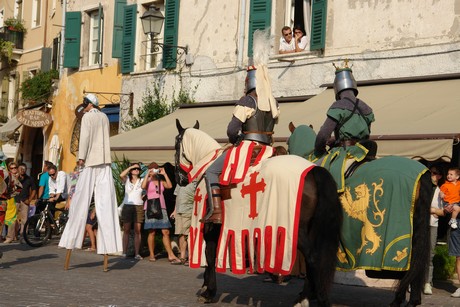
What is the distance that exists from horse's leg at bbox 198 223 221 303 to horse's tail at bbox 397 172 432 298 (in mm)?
2106

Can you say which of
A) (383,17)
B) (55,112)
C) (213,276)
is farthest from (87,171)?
(55,112)

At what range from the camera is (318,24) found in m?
19.8

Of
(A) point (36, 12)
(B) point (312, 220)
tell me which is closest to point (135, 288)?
(B) point (312, 220)

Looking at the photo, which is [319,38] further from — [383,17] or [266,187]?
[266,187]

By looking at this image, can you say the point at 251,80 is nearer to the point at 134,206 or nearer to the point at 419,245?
the point at 419,245

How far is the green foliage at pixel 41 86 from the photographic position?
102 feet

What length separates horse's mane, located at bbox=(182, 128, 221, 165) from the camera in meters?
10.8

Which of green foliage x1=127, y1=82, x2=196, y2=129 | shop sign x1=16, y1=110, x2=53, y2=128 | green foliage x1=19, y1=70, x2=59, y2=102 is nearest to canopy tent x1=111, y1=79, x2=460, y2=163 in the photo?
green foliage x1=127, y1=82, x2=196, y2=129

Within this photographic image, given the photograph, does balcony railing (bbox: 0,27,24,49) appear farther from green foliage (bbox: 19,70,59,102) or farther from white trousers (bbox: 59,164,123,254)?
white trousers (bbox: 59,164,123,254)

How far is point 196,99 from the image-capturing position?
2342cm

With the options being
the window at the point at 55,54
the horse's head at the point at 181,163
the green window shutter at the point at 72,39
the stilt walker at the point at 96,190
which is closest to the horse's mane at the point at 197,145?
the horse's head at the point at 181,163

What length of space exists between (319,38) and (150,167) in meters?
4.48

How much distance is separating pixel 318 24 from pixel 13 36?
64.1ft

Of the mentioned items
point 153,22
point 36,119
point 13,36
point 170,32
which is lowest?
point 36,119
